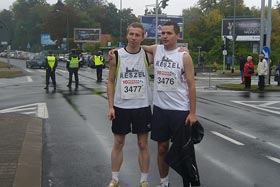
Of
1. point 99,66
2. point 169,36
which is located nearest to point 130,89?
point 169,36

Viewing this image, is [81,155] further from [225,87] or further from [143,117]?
[225,87]

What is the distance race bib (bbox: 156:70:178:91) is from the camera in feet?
17.5

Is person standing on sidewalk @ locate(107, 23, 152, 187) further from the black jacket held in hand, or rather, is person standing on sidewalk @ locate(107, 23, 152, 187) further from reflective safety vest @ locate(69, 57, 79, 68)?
reflective safety vest @ locate(69, 57, 79, 68)

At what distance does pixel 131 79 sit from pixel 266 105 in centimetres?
1121

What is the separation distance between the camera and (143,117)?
553 cm

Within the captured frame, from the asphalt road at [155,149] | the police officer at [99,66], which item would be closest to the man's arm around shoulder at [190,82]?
the asphalt road at [155,149]

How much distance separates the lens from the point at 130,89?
548cm

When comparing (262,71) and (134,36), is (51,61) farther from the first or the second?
(134,36)

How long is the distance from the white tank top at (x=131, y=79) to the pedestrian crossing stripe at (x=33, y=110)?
22.0 ft

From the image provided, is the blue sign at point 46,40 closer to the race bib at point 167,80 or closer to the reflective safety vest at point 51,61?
the reflective safety vest at point 51,61

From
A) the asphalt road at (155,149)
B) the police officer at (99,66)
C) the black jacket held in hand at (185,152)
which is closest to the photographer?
the black jacket held in hand at (185,152)

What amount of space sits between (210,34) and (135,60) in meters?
89.7

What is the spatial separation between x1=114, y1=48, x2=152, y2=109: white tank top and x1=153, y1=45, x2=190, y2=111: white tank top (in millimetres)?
162

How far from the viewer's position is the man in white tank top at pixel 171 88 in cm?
531
